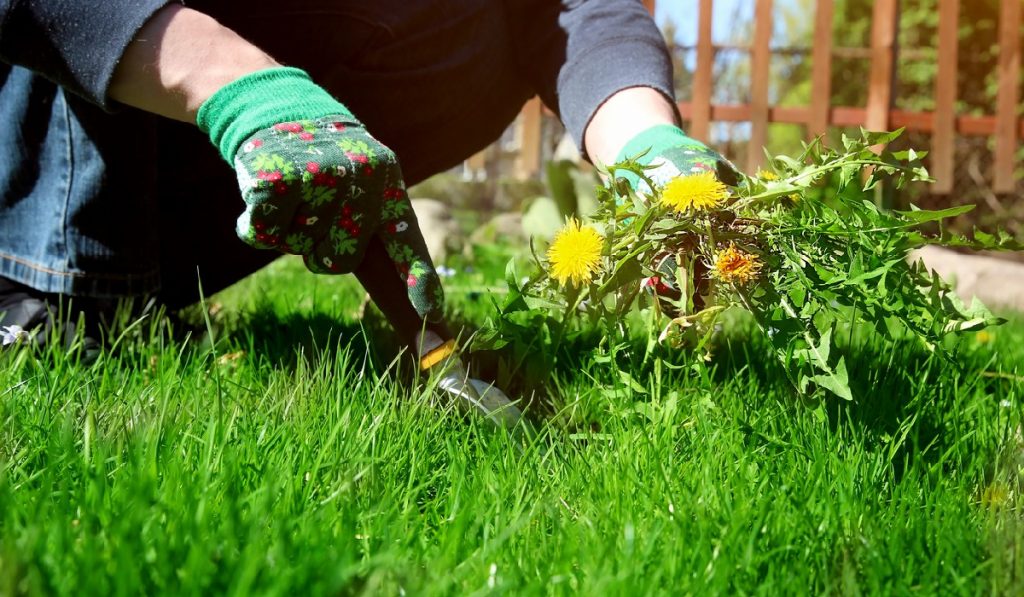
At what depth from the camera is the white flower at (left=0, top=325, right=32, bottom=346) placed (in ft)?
4.74

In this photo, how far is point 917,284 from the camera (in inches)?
52.6

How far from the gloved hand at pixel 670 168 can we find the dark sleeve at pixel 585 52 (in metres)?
0.18

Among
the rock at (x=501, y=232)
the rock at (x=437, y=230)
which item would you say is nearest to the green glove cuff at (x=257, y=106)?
the rock at (x=437, y=230)

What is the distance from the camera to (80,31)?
50.4 inches

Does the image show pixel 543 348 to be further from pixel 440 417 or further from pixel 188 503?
pixel 188 503

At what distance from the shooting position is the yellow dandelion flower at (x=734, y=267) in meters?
1.21

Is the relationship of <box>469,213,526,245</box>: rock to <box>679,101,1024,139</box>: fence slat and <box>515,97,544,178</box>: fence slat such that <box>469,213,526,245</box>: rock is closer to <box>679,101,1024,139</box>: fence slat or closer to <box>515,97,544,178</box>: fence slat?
<box>515,97,544,178</box>: fence slat

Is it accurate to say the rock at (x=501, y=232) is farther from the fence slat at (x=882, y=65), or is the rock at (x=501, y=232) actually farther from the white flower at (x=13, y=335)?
the white flower at (x=13, y=335)

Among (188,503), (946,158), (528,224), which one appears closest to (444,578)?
(188,503)

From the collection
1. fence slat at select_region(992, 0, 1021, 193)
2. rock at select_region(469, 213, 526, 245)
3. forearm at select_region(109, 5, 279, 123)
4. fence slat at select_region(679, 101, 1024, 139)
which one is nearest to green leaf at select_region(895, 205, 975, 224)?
forearm at select_region(109, 5, 279, 123)

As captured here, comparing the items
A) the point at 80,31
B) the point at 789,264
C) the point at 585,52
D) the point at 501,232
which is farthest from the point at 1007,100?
the point at 80,31

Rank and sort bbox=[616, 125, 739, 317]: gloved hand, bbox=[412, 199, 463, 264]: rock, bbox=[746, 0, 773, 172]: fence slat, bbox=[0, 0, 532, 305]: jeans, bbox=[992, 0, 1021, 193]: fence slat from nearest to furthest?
bbox=[616, 125, 739, 317]: gloved hand
bbox=[0, 0, 532, 305]: jeans
bbox=[412, 199, 463, 264]: rock
bbox=[746, 0, 773, 172]: fence slat
bbox=[992, 0, 1021, 193]: fence slat

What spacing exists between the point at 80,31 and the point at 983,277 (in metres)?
3.76

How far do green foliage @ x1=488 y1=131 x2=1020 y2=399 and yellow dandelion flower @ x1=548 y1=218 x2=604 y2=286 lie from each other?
24 mm
